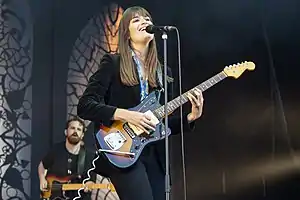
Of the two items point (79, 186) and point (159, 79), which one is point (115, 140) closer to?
point (159, 79)

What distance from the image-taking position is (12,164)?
374 centimetres

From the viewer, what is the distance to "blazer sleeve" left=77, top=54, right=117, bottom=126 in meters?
2.23

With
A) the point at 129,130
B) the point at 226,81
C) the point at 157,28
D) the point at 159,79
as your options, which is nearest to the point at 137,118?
the point at 129,130

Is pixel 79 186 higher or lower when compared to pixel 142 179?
higher

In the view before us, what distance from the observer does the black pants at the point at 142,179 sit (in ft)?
6.89

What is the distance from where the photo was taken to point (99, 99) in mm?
2279

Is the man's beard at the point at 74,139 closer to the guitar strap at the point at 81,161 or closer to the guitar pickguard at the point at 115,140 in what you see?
the guitar strap at the point at 81,161

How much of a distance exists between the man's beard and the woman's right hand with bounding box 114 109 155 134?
1866mm

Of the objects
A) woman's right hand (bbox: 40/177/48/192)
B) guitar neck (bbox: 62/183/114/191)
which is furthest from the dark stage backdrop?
woman's right hand (bbox: 40/177/48/192)

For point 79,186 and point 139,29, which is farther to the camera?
point 79,186

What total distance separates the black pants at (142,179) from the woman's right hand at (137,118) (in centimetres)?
9

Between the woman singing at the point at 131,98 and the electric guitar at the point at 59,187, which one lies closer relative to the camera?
the woman singing at the point at 131,98

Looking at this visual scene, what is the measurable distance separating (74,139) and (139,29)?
6.29 feet

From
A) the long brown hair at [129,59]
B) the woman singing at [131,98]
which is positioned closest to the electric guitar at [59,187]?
the woman singing at [131,98]
